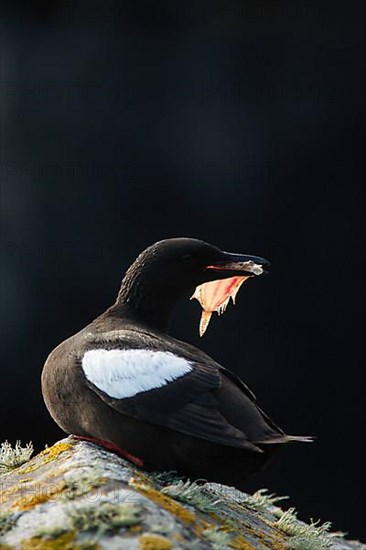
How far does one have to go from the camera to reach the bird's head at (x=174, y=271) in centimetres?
372

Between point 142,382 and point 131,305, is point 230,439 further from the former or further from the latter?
point 131,305

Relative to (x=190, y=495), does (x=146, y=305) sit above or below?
above

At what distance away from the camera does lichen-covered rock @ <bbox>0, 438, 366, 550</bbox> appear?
Answer: 250cm

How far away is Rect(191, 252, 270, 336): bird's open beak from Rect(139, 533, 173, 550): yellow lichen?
145 cm

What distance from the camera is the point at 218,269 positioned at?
12.5 ft

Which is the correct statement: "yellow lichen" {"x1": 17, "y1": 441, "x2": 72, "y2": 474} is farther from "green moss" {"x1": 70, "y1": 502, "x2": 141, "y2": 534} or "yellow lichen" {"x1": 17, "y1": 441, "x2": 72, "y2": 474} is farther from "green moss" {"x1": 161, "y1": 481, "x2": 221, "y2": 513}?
"green moss" {"x1": 70, "y1": 502, "x2": 141, "y2": 534}

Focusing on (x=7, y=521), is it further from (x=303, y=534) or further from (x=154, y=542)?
(x=303, y=534)

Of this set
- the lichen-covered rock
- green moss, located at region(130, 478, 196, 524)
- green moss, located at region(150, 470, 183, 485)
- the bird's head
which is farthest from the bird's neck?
green moss, located at region(130, 478, 196, 524)

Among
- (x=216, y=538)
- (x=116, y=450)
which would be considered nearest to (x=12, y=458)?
(x=116, y=450)

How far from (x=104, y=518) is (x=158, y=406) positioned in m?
0.62

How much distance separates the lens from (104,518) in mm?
2549

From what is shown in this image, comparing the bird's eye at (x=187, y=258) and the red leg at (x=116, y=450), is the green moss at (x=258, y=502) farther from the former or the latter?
the bird's eye at (x=187, y=258)

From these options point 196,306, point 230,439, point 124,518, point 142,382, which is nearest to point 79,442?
point 142,382

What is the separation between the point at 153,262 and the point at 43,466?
931mm
